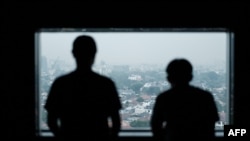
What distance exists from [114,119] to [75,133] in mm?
251

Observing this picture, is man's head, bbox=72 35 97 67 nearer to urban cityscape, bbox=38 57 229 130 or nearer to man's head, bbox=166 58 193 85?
man's head, bbox=166 58 193 85

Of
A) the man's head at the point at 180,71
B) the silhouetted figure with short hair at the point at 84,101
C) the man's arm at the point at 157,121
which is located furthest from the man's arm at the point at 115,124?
the man's head at the point at 180,71

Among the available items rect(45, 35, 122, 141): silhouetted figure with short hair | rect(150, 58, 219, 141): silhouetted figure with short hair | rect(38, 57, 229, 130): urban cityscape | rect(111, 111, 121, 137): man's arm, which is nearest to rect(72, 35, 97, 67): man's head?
rect(45, 35, 122, 141): silhouetted figure with short hair

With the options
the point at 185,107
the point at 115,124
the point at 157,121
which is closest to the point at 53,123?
the point at 115,124

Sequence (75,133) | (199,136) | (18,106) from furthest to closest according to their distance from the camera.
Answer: (18,106) → (199,136) → (75,133)

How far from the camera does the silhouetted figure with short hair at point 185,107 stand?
245cm

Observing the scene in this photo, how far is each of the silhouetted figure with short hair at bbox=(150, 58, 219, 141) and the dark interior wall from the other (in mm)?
1017

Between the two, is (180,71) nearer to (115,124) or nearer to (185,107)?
(185,107)

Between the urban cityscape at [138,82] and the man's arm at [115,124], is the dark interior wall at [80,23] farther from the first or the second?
the man's arm at [115,124]

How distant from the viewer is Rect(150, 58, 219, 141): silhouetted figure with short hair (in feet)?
8.04

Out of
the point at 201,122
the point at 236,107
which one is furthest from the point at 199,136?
the point at 236,107

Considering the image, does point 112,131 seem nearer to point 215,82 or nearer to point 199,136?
point 199,136

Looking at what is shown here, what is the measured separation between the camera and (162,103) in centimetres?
249

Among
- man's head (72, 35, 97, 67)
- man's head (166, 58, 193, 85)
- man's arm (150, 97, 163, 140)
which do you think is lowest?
man's arm (150, 97, 163, 140)
